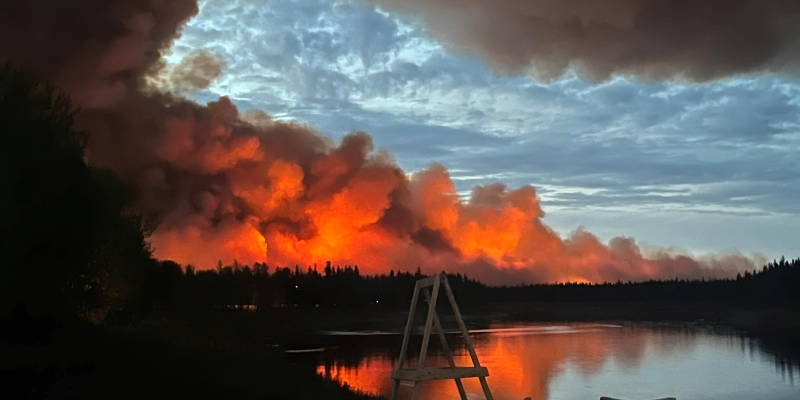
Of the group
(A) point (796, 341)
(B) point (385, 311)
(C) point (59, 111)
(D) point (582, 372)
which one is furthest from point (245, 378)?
(B) point (385, 311)

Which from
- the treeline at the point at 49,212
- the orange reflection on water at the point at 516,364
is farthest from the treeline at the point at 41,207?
the orange reflection on water at the point at 516,364

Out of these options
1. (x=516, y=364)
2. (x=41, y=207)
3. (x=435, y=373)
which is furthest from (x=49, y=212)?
(x=516, y=364)

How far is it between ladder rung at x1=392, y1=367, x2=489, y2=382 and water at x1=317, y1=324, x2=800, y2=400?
22727 mm

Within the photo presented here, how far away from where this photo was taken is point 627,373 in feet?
193

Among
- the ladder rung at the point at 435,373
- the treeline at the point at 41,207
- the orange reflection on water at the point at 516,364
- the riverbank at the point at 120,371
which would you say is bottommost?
the orange reflection on water at the point at 516,364

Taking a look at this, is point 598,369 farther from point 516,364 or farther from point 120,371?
point 120,371

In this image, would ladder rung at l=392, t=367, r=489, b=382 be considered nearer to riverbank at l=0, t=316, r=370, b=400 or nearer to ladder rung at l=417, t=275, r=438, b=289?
ladder rung at l=417, t=275, r=438, b=289

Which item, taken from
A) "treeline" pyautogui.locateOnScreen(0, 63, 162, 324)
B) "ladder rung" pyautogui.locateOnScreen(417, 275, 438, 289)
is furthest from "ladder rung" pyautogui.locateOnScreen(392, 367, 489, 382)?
"treeline" pyautogui.locateOnScreen(0, 63, 162, 324)

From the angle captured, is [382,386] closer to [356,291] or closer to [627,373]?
[627,373]

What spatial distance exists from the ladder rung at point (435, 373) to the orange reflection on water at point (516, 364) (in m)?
20.0

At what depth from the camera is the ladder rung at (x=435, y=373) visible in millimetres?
16266

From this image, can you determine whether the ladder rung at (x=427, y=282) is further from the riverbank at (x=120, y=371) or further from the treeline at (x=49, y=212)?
the treeline at (x=49, y=212)

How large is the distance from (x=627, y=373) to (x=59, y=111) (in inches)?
1740

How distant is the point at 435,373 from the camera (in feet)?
54.9
